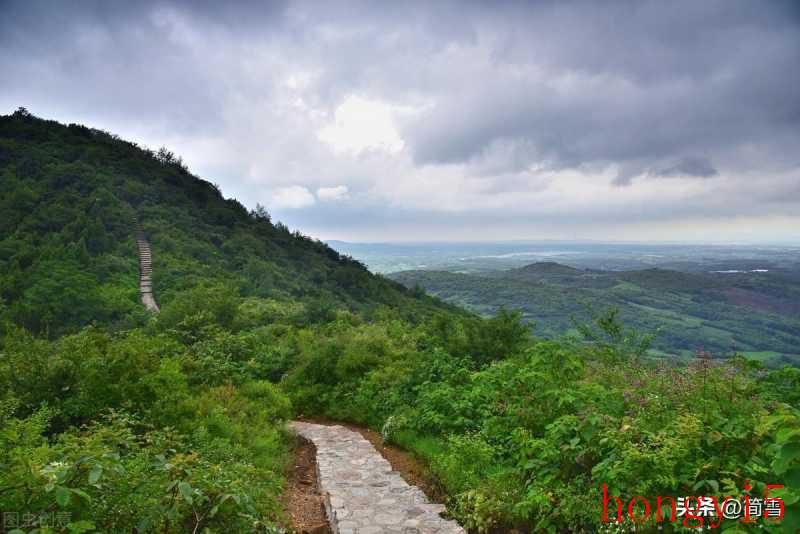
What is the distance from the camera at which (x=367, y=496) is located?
5.96 m

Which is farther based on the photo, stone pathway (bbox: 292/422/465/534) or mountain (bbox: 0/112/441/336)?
mountain (bbox: 0/112/441/336)

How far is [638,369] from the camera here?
7.01 metres

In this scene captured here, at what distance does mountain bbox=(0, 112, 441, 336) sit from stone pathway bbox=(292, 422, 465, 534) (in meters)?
11.8

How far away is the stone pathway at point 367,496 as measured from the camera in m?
5.06

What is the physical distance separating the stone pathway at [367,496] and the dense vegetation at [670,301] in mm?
55487

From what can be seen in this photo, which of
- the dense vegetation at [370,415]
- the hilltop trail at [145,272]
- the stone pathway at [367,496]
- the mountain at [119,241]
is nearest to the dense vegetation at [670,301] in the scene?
the mountain at [119,241]

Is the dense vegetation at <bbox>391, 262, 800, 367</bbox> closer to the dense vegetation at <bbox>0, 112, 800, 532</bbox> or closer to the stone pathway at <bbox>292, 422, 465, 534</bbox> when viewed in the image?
the dense vegetation at <bbox>0, 112, 800, 532</bbox>

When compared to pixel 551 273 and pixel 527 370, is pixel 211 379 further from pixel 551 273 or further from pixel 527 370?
pixel 551 273

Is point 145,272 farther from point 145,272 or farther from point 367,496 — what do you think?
point 367,496

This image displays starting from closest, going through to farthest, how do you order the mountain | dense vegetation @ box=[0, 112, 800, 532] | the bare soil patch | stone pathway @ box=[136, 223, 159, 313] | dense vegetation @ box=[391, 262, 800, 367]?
1. dense vegetation @ box=[0, 112, 800, 532]
2. the bare soil patch
3. the mountain
4. stone pathway @ box=[136, 223, 159, 313]
5. dense vegetation @ box=[391, 262, 800, 367]

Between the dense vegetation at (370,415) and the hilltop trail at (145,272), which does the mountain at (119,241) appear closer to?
the hilltop trail at (145,272)

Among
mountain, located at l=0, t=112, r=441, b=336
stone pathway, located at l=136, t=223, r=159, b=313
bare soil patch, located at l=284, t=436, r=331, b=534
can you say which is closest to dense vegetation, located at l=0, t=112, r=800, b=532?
bare soil patch, located at l=284, t=436, r=331, b=534

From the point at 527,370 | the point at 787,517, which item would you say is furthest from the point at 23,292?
the point at 787,517

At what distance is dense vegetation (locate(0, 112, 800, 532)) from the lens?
3.31 metres
